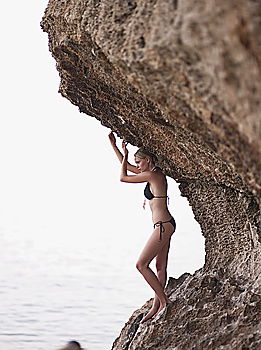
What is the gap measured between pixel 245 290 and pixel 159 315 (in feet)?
2.01

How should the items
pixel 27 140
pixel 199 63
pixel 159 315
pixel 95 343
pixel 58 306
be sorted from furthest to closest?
1. pixel 27 140
2. pixel 58 306
3. pixel 95 343
4. pixel 159 315
5. pixel 199 63

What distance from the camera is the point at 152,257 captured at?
4.39 m

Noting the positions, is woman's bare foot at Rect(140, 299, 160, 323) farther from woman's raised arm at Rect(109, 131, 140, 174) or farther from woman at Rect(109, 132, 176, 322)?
woman's raised arm at Rect(109, 131, 140, 174)

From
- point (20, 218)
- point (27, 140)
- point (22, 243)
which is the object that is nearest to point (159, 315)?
point (22, 243)

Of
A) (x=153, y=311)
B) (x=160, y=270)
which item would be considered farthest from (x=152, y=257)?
(x=153, y=311)

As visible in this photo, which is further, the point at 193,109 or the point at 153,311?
the point at 153,311

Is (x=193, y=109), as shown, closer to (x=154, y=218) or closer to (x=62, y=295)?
(x=154, y=218)

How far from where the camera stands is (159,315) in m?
4.20

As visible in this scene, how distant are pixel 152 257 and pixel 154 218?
0.27m

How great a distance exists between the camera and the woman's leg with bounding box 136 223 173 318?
4305 millimetres

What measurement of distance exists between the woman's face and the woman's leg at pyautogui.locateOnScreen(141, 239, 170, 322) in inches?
19.9

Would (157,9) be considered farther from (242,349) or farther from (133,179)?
(133,179)

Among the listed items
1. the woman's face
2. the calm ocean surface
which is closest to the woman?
the woman's face

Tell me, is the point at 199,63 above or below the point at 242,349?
above
